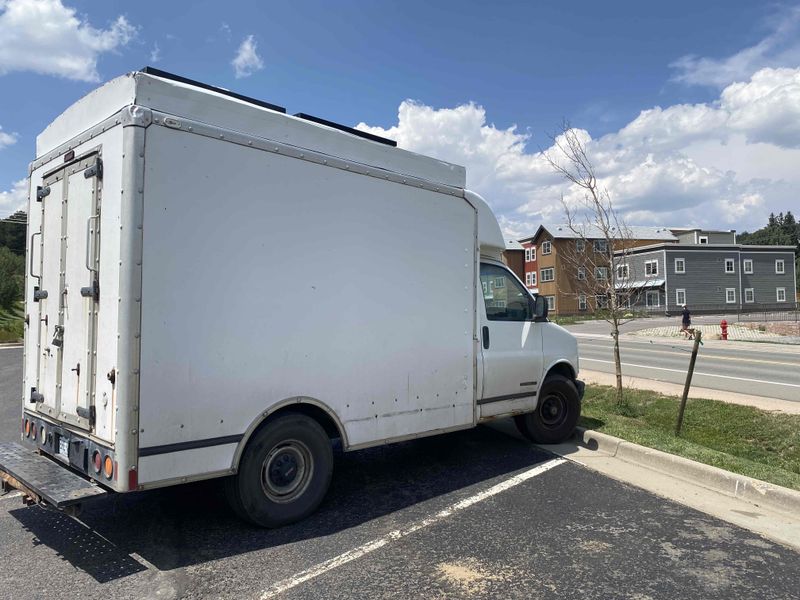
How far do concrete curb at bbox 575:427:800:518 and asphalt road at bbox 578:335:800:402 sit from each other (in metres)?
6.66

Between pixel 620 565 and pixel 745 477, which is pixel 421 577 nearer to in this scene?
pixel 620 565

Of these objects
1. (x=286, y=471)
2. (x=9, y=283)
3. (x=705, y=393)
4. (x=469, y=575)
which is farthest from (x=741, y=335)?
(x=9, y=283)

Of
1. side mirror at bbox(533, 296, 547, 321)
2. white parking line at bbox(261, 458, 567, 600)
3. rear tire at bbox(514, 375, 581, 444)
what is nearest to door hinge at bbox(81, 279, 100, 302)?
white parking line at bbox(261, 458, 567, 600)

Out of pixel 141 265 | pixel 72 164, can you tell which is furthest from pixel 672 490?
pixel 72 164

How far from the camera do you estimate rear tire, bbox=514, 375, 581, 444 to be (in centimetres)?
673

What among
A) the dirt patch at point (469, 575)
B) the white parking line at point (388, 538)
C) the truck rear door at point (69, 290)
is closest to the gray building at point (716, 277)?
the white parking line at point (388, 538)

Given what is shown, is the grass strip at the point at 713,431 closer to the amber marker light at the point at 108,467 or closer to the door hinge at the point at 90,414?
the amber marker light at the point at 108,467

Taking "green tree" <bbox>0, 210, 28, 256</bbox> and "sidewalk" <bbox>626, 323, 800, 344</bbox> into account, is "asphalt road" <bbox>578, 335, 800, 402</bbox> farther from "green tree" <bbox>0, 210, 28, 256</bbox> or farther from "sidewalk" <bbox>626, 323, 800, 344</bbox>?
"green tree" <bbox>0, 210, 28, 256</bbox>

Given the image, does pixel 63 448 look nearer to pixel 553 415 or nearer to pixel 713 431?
pixel 553 415

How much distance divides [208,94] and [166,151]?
21.3 inches

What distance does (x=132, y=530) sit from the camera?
428 cm

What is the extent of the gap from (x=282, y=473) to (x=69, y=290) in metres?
2.06

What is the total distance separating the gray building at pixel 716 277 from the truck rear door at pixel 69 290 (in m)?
54.4

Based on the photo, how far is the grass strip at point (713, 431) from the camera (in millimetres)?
5812
